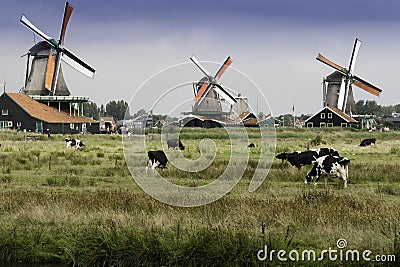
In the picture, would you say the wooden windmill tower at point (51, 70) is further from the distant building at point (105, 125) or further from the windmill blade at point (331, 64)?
the windmill blade at point (331, 64)

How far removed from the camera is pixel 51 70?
63.4m

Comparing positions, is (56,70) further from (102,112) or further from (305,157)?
(102,112)

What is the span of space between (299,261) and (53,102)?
5842 centimetres

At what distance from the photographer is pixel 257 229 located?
1101 cm

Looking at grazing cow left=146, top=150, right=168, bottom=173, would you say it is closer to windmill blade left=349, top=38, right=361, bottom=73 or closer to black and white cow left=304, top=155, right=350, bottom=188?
black and white cow left=304, top=155, right=350, bottom=188

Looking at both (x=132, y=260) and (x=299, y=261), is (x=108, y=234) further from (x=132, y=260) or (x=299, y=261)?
(x=299, y=261)

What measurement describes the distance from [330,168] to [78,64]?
160 ft

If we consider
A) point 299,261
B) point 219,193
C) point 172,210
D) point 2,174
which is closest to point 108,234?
point 172,210

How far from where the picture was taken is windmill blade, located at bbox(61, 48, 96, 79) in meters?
63.2

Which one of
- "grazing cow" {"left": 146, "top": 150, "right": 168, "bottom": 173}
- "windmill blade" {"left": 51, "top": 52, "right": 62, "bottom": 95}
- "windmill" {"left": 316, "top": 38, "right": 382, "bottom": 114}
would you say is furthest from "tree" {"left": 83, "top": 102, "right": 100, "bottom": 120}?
"grazing cow" {"left": 146, "top": 150, "right": 168, "bottom": 173}

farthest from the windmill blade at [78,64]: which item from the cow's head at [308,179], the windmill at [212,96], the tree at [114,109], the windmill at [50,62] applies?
the tree at [114,109]

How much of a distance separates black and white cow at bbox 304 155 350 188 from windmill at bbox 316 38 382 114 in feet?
203

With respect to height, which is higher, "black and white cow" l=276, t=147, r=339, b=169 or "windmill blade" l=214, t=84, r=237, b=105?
"windmill blade" l=214, t=84, r=237, b=105

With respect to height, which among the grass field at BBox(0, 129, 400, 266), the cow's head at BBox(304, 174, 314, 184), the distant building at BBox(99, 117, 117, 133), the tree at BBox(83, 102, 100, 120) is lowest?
the grass field at BBox(0, 129, 400, 266)
